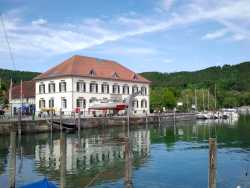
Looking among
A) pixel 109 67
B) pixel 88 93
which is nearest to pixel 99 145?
pixel 88 93

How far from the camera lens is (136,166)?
97.2 feet

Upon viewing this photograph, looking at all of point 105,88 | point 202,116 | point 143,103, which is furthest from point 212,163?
point 202,116

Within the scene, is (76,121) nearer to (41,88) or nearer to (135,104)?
(41,88)

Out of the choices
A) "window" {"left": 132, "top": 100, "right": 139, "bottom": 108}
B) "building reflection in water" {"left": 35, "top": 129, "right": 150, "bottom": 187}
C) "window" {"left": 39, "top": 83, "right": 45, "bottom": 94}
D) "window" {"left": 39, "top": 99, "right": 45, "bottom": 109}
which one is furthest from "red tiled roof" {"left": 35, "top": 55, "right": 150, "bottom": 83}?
"building reflection in water" {"left": 35, "top": 129, "right": 150, "bottom": 187}

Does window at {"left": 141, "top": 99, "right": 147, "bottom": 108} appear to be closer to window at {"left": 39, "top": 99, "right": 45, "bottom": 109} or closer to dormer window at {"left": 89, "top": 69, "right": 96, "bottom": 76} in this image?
dormer window at {"left": 89, "top": 69, "right": 96, "bottom": 76}

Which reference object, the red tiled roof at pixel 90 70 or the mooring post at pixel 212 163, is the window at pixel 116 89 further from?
the mooring post at pixel 212 163

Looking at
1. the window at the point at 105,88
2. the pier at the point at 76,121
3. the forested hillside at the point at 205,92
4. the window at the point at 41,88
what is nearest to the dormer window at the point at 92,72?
the window at the point at 105,88

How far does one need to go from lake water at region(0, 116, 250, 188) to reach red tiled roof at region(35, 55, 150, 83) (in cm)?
3231

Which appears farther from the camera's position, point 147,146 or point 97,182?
point 147,146

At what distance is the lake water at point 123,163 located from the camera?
77.3 ft

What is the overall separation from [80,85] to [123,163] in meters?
48.2

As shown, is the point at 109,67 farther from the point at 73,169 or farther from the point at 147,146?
the point at 73,169

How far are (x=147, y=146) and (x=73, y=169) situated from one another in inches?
614

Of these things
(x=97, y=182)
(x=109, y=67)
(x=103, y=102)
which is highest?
(x=109, y=67)
